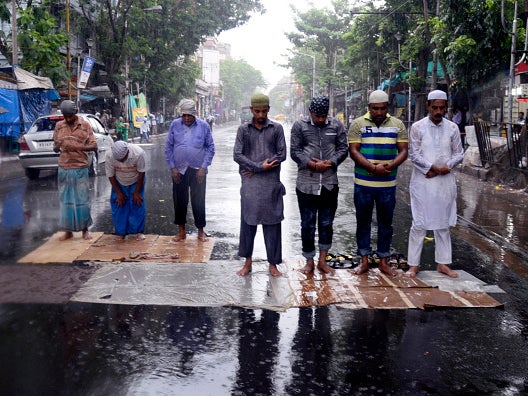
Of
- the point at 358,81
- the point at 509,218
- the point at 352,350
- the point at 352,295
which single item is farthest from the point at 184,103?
the point at 358,81

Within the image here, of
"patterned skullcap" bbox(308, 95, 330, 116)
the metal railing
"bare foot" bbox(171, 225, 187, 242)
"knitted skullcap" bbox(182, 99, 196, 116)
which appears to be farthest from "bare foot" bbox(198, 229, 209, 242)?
the metal railing

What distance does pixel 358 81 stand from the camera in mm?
42688

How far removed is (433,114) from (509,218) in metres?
4.61

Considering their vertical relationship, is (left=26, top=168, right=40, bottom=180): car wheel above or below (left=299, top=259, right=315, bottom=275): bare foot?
above

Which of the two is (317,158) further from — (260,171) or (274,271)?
(274,271)

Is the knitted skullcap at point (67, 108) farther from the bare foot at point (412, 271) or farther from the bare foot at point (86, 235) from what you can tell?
the bare foot at point (412, 271)

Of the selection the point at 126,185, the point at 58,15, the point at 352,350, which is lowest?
the point at 352,350

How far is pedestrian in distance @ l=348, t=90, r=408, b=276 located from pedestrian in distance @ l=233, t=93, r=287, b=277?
31.6 inches

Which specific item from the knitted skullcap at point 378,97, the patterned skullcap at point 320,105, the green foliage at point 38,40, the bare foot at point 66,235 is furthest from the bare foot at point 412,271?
the green foliage at point 38,40

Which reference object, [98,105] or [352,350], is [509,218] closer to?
[352,350]

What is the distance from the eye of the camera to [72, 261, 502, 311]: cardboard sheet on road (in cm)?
530

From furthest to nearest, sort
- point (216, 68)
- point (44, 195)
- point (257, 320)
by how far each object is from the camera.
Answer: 1. point (216, 68)
2. point (44, 195)
3. point (257, 320)

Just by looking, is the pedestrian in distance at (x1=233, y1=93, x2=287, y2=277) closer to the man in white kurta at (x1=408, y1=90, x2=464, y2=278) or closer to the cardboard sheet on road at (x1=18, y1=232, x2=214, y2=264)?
the cardboard sheet on road at (x1=18, y1=232, x2=214, y2=264)

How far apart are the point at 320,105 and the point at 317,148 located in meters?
0.45
